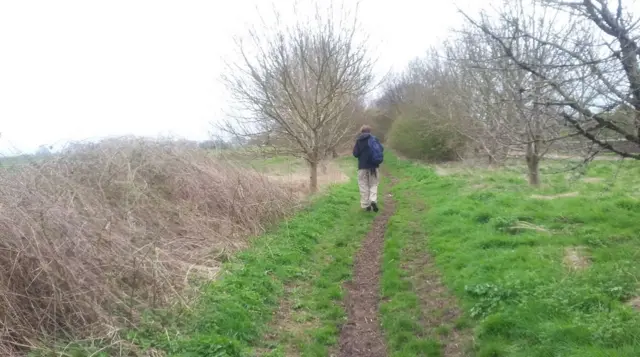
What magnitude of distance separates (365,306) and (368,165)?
20.0 ft

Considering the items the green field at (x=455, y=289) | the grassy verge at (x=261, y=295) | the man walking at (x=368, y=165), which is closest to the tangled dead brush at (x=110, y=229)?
the grassy verge at (x=261, y=295)

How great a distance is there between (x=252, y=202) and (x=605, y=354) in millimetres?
7640

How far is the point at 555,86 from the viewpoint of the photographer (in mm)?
4793

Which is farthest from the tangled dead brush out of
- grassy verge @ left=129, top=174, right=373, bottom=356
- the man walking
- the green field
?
the man walking

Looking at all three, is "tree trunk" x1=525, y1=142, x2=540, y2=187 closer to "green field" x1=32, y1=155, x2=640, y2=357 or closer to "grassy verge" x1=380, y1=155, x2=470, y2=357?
"green field" x1=32, y1=155, x2=640, y2=357

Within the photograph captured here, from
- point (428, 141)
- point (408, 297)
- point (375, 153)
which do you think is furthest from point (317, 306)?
point (428, 141)

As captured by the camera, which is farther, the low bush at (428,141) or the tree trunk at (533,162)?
the low bush at (428,141)

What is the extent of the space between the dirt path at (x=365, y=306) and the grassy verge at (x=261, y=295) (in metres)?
0.16

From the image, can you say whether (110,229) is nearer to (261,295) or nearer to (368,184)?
(261,295)

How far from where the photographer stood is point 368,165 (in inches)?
456

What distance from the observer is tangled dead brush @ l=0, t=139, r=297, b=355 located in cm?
438

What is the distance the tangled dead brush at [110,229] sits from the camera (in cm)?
438

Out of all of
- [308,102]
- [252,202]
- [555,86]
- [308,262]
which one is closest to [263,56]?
[308,102]

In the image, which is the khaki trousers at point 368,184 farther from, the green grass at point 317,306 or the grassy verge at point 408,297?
the green grass at point 317,306
